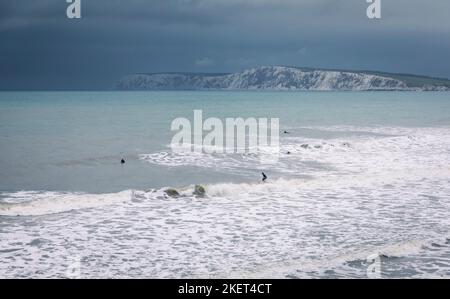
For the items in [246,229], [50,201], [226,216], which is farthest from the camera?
[50,201]

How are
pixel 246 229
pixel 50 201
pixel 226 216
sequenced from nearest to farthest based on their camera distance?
1. pixel 246 229
2. pixel 226 216
3. pixel 50 201

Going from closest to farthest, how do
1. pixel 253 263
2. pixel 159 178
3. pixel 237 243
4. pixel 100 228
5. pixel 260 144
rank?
pixel 253 263 < pixel 237 243 < pixel 100 228 < pixel 159 178 < pixel 260 144

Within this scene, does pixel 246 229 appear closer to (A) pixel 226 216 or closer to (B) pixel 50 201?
(A) pixel 226 216

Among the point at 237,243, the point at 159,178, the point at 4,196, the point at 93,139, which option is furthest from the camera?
the point at 93,139

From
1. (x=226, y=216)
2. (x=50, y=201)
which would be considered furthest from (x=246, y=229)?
(x=50, y=201)

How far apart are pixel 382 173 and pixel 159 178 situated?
982 centimetres

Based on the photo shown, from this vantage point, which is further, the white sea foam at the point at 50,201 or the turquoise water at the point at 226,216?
the white sea foam at the point at 50,201

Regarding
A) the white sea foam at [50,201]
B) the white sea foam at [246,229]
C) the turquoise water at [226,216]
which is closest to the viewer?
the white sea foam at [246,229]

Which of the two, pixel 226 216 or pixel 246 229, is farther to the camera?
pixel 226 216

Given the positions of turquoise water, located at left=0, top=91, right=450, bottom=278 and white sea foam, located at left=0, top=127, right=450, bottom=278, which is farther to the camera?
turquoise water, located at left=0, top=91, right=450, bottom=278

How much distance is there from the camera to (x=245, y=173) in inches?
885

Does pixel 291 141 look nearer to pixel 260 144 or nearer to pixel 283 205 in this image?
pixel 260 144

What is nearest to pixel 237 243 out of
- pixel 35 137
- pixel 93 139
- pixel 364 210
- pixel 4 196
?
pixel 364 210

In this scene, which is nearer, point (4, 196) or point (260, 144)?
point (4, 196)
